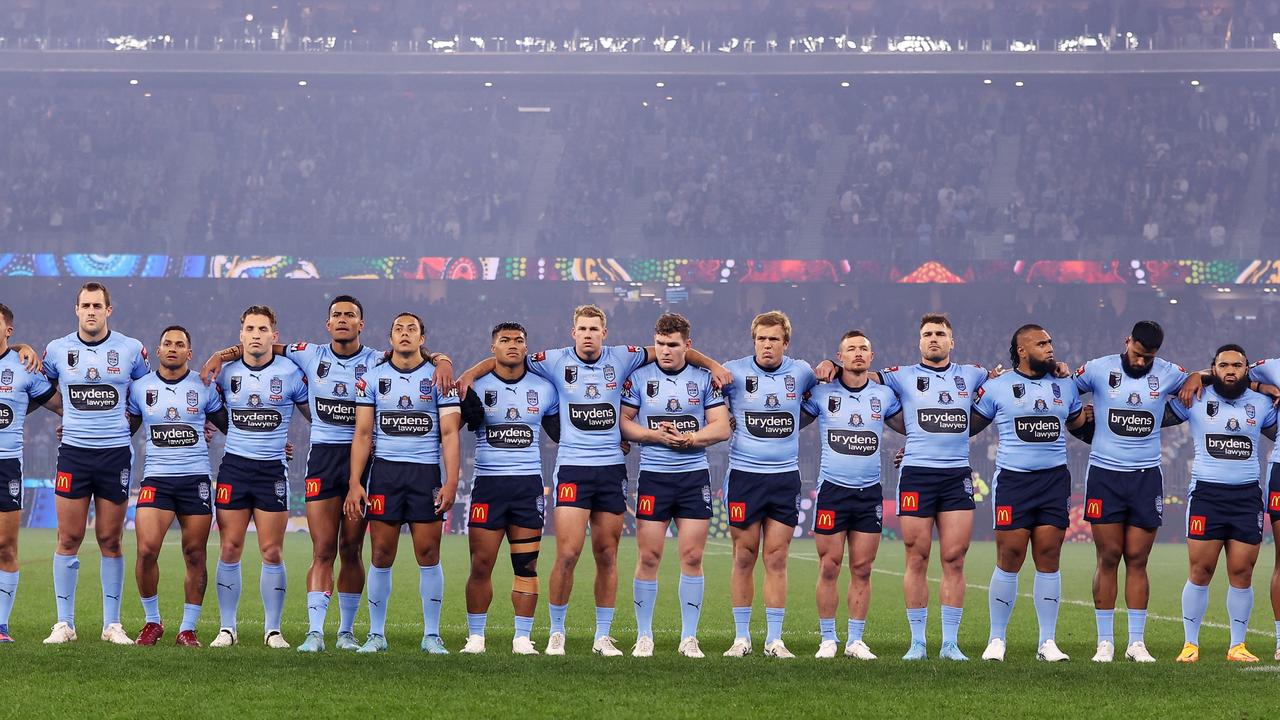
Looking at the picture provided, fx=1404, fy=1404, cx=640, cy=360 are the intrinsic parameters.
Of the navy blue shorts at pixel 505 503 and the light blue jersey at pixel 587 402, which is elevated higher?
the light blue jersey at pixel 587 402

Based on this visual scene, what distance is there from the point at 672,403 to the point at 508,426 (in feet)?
3.95

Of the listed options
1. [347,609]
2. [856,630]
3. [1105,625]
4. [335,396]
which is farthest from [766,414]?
[347,609]

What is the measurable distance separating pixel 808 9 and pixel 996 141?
7116mm

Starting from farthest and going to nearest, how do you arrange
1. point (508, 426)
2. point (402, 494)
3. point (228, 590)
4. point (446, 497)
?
1. point (228, 590)
2. point (508, 426)
3. point (402, 494)
4. point (446, 497)

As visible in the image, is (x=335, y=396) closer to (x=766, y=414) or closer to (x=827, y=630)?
(x=766, y=414)

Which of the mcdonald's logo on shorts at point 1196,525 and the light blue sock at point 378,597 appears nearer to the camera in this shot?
the light blue sock at point 378,597

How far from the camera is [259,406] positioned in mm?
10305

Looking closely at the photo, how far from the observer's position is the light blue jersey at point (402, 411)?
9945mm

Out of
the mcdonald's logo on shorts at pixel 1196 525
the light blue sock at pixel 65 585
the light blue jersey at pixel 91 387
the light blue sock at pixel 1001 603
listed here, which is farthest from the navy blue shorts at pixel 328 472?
the mcdonald's logo on shorts at pixel 1196 525

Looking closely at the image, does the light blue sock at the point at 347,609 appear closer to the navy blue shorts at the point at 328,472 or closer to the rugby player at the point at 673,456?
the navy blue shorts at the point at 328,472

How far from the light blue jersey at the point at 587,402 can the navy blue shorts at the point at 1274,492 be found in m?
4.71

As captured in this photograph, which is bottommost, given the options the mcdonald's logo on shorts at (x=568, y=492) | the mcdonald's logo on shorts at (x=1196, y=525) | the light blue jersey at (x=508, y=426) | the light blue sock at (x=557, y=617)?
the light blue sock at (x=557, y=617)

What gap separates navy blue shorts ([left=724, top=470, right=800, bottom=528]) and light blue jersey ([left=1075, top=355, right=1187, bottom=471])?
2.20 metres

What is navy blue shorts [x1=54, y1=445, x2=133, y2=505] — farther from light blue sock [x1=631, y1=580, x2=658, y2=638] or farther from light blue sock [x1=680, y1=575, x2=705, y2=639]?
light blue sock [x1=680, y1=575, x2=705, y2=639]
